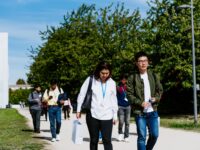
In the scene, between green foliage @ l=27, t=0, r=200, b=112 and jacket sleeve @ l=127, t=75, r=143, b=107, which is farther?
green foliage @ l=27, t=0, r=200, b=112

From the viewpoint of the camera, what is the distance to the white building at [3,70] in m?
124

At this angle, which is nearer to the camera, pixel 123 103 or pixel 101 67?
pixel 101 67

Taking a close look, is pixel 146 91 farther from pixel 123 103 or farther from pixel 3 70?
pixel 3 70

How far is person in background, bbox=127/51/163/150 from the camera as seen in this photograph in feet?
Answer: 26.7

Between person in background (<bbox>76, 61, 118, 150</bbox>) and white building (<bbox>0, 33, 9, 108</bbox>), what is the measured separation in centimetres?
11688

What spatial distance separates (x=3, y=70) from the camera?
125 metres

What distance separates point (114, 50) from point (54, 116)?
34796mm

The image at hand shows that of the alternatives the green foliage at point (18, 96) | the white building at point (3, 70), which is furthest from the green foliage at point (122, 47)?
the green foliage at point (18, 96)

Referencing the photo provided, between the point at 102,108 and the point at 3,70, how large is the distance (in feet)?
390

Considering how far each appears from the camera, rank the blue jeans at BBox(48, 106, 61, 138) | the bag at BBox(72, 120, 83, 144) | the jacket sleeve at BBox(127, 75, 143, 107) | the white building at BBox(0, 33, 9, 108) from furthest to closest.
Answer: the white building at BBox(0, 33, 9, 108)
the blue jeans at BBox(48, 106, 61, 138)
the bag at BBox(72, 120, 83, 144)
the jacket sleeve at BBox(127, 75, 143, 107)

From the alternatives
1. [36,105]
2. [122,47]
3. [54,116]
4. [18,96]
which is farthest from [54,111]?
[18,96]

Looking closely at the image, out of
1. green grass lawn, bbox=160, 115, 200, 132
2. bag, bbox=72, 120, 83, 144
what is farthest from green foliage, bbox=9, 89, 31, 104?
bag, bbox=72, 120, 83, 144

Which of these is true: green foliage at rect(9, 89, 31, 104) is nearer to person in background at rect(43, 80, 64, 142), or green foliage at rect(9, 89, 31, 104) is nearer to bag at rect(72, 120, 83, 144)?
person in background at rect(43, 80, 64, 142)

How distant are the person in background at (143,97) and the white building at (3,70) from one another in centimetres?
11701
